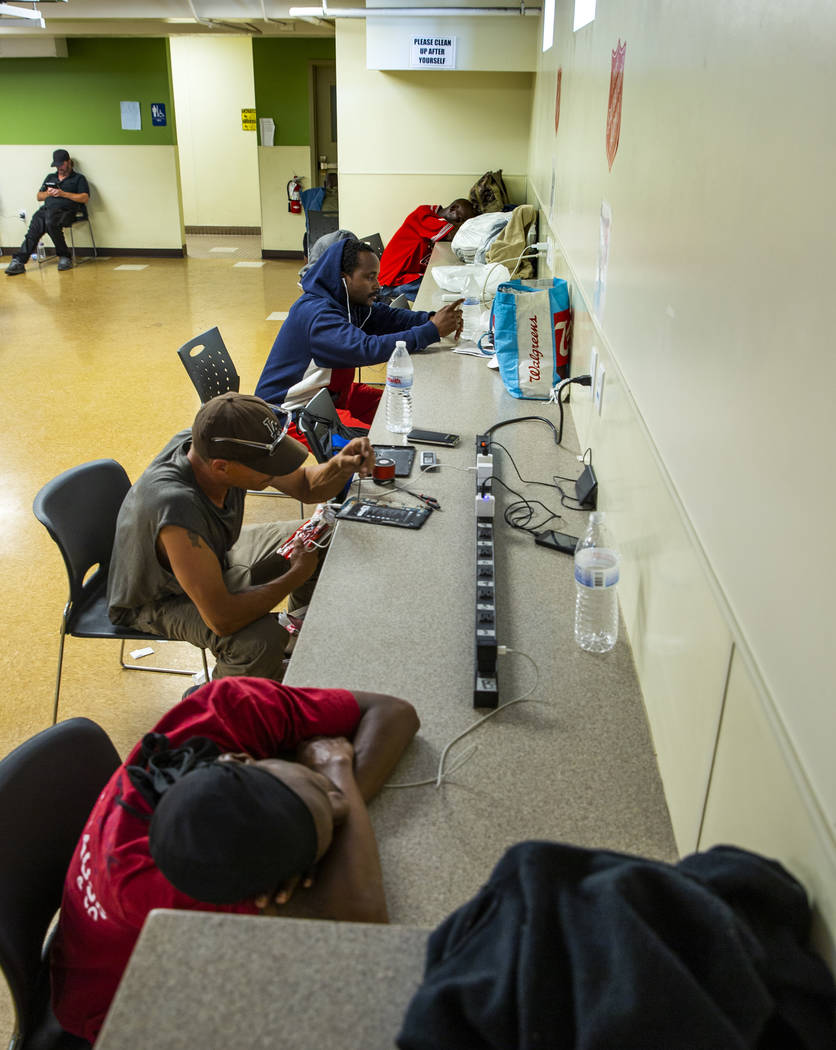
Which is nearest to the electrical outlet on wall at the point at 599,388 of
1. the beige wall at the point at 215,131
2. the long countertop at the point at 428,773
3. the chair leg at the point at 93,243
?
the long countertop at the point at 428,773

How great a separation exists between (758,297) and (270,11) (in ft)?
23.1

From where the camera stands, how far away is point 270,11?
6.77 meters

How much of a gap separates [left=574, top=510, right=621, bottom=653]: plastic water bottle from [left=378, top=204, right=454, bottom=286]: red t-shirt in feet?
14.0

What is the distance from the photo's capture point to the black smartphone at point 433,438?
2.67 metres

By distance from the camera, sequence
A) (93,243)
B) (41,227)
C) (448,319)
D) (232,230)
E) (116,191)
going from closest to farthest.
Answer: (448,319) → (41,227) → (116,191) → (93,243) → (232,230)

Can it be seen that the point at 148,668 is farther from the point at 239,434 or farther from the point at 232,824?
the point at 232,824

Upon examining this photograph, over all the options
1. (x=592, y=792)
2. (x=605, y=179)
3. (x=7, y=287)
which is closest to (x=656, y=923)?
(x=592, y=792)

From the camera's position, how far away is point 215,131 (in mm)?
11203

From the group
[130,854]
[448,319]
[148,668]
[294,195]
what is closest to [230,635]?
[148,668]

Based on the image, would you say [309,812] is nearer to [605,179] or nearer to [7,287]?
[605,179]

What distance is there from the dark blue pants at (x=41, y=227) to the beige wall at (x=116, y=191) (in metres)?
0.66

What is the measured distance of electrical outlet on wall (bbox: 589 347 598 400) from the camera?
7.64 feet

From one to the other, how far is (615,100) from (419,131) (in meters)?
4.79

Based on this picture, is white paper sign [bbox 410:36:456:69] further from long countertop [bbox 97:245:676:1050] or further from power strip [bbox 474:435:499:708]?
power strip [bbox 474:435:499:708]
